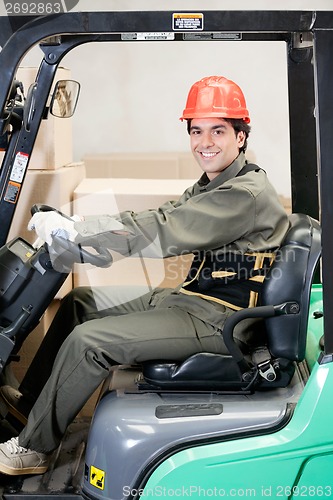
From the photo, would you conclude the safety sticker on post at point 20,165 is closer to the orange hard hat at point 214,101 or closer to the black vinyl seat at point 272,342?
the orange hard hat at point 214,101

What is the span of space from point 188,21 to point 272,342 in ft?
3.91

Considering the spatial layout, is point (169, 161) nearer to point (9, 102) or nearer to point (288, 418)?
point (9, 102)

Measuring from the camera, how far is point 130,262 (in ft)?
13.6

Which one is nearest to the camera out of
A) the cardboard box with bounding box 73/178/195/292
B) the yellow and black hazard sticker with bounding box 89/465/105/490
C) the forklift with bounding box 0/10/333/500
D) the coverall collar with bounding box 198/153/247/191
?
the forklift with bounding box 0/10/333/500

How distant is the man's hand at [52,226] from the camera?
2834 mm

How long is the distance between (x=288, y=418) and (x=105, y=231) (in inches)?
36.9

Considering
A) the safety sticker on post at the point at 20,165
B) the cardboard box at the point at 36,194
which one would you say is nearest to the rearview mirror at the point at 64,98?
the safety sticker on post at the point at 20,165

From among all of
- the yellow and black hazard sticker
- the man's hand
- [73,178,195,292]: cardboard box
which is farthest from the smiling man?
[73,178,195,292]: cardboard box

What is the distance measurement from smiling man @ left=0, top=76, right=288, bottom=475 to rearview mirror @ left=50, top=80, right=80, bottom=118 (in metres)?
0.48

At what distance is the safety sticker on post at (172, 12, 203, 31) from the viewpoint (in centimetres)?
265

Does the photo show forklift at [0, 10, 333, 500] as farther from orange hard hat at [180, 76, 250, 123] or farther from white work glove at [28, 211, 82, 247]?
orange hard hat at [180, 76, 250, 123]

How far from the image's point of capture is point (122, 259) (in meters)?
4.10

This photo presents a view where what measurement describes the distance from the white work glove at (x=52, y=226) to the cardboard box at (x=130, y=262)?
1.21 m

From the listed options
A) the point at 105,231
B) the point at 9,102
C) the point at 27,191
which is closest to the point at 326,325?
the point at 105,231
